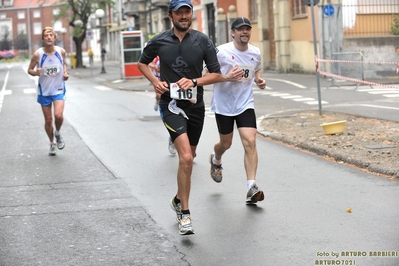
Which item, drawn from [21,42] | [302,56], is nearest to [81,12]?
[302,56]

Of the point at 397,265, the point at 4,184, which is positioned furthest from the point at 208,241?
the point at 4,184

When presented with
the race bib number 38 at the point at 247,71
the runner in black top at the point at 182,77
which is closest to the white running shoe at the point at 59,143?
the race bib number 38 at the point at 247,71

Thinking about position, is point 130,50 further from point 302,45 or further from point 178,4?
point 178,4

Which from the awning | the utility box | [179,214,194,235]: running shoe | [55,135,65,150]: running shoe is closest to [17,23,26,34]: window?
the awning

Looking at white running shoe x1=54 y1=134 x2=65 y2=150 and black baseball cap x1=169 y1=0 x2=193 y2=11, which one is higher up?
black baseball cap x1=169 y1=0 x2=193 y2=11

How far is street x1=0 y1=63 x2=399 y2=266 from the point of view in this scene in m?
6.38

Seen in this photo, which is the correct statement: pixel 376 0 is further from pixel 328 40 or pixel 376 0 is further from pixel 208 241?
pixel 208 241

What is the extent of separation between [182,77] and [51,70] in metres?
6.04

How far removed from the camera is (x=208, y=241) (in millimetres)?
6812

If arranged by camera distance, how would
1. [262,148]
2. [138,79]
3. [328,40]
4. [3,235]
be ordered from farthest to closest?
1. [138,79]
2. [328,40]
3. [262,148]
4. [3,235]

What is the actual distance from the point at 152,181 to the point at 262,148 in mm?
3442

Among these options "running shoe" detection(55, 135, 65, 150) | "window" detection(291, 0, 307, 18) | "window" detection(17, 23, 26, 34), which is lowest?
"running shoe" detection(55, 135, 65, 150)

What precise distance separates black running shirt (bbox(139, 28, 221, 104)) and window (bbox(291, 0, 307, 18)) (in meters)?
27.0

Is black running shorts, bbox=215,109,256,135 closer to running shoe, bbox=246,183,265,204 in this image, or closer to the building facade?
running shoe, bbox=246,183,265,204
